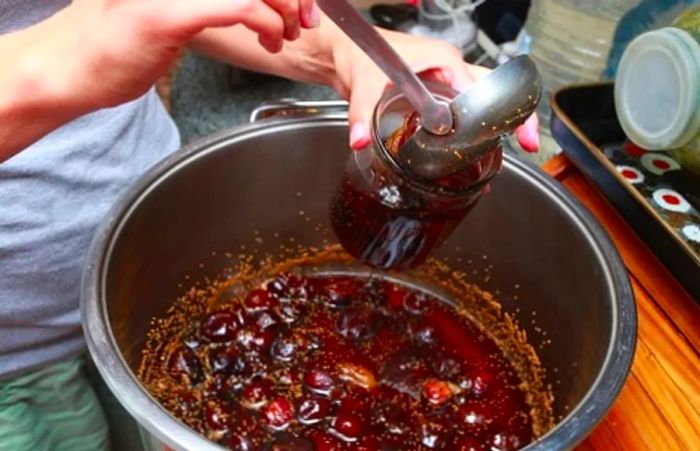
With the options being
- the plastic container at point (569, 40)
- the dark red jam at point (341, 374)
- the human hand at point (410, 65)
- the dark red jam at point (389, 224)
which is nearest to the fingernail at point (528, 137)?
the human hand at point (410, 65)

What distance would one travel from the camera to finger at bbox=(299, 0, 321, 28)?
553 millimetres

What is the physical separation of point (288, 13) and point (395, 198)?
0.20m

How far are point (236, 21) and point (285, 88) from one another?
90 cm

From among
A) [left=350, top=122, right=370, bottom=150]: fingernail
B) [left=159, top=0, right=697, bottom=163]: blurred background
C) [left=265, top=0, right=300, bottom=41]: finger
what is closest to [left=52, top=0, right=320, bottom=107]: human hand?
[left=265, top=0, right=300, bottom=41]: finger

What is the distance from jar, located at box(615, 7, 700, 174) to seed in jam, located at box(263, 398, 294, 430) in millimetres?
436

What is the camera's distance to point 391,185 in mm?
684

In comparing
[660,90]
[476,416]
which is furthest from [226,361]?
[660,90]

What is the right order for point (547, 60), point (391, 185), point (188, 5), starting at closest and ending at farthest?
point (188, 5)
point (391, 185)
point (547, 60)

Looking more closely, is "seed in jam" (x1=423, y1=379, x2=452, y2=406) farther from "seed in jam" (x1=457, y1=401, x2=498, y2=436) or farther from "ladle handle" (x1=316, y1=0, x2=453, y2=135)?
"ladle handle" (x1=316, y1=0, x2=453, y2=135)

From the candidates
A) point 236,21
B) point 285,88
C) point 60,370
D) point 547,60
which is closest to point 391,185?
point 236,21

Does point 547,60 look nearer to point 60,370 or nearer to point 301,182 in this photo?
point 301,182

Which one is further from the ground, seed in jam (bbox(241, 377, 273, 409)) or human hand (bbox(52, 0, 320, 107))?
human hand (bbox(52, 0, 320, 107))

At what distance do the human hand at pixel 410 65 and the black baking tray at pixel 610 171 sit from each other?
0.11 m

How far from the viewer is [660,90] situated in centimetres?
81
